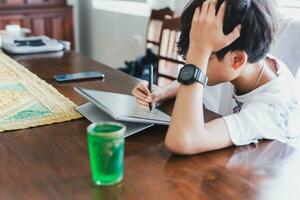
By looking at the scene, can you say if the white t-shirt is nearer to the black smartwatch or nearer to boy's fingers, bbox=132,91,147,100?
the black smartwatch

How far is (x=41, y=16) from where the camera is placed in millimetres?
3635

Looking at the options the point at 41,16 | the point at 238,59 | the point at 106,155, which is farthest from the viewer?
the point at 41,16

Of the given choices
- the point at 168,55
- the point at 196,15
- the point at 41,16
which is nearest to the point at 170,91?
the point at 196,15

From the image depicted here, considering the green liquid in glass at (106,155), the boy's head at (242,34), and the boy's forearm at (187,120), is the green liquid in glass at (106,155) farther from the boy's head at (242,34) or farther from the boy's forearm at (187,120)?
the boy's head at (242,34)

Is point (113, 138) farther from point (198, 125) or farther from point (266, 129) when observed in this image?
point (266, 129)

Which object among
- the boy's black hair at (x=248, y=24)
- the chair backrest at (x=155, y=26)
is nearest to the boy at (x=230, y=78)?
the boy's black hair at (x=248, y=24)

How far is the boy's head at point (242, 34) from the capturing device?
36.2 inches

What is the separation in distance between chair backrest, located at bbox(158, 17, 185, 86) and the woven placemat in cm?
92

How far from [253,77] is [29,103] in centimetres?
67

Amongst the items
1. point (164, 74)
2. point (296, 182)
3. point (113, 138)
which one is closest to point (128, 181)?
point (113, 138)

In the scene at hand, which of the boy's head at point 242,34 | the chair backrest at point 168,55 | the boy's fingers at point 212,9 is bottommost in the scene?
the chair backrest at point 168,55

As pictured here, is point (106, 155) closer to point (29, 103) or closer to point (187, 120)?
point (187, 120)

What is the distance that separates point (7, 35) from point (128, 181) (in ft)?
5.85

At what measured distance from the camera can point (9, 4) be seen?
3.50 metres
